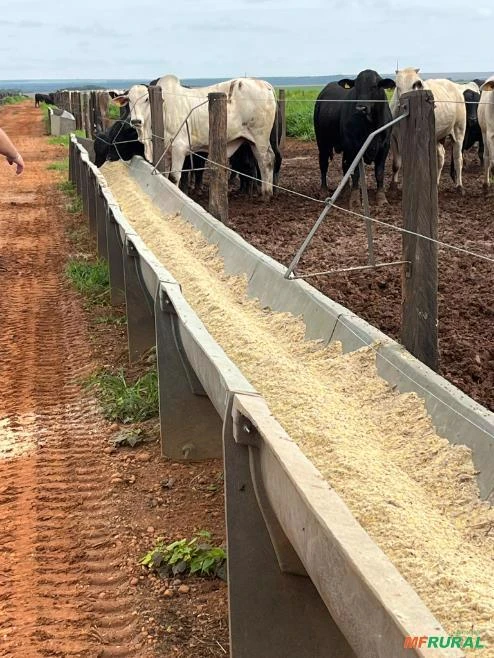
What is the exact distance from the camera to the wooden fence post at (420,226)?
4.25m

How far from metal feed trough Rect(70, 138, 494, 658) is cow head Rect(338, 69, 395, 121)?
28.5ft

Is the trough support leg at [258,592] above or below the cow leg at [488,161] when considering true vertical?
below

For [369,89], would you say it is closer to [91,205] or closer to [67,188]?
[91,205]

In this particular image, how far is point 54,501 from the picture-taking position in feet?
14.1

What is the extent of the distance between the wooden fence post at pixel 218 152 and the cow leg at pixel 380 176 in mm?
4385

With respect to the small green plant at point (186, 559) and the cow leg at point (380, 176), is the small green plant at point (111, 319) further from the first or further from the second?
the cow leg at point (380, 176)

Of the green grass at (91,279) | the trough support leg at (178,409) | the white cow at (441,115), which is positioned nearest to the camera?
the trough support leg at (178,409)

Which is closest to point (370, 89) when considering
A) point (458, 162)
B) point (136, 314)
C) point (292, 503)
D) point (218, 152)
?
point (458, 162)

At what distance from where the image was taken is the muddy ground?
5.86m

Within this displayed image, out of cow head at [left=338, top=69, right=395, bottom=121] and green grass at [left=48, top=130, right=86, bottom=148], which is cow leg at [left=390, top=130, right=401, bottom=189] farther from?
green grass at [left=48, top=130, right=86, bottom=148]

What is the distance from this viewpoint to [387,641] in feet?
→ 5.58

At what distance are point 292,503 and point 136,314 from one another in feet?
13.9

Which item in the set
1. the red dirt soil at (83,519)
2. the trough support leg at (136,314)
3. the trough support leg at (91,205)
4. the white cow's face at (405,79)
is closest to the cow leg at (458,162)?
the white cow's face at (405,79)

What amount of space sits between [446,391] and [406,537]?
88cm
